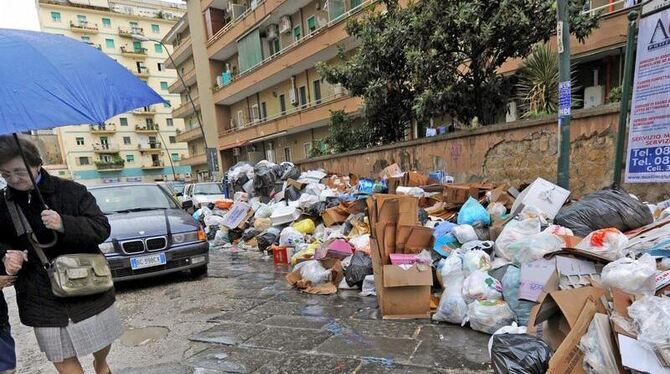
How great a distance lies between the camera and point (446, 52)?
6941 mm

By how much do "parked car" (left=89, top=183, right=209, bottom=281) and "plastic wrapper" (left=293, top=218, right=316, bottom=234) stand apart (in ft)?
5.85

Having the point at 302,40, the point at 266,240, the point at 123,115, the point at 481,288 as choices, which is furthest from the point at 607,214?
the point at 123,115

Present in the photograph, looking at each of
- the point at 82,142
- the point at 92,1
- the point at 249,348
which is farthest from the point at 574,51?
the point at 92,1

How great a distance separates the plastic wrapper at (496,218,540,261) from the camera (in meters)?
3.37

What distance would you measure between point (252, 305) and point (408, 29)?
599cm

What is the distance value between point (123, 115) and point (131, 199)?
149 feet

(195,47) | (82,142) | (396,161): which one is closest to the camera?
(396,161)

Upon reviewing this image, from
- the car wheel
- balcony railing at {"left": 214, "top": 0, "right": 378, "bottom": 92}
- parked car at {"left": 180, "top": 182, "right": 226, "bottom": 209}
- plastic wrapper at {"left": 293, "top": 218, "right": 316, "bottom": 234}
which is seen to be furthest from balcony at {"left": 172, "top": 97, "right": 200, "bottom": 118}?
the car wheel

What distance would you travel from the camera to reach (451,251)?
3.88 metres

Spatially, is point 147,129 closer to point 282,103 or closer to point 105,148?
point 105,148

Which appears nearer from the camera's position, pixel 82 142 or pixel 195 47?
pixel 195 47

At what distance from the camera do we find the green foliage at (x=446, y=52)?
6273 mm

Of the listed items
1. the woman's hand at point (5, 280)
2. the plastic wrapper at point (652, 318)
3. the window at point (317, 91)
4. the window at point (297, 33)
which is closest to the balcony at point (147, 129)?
the window at point (297, 33)

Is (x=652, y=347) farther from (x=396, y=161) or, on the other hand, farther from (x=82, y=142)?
(x=82, y=142)
